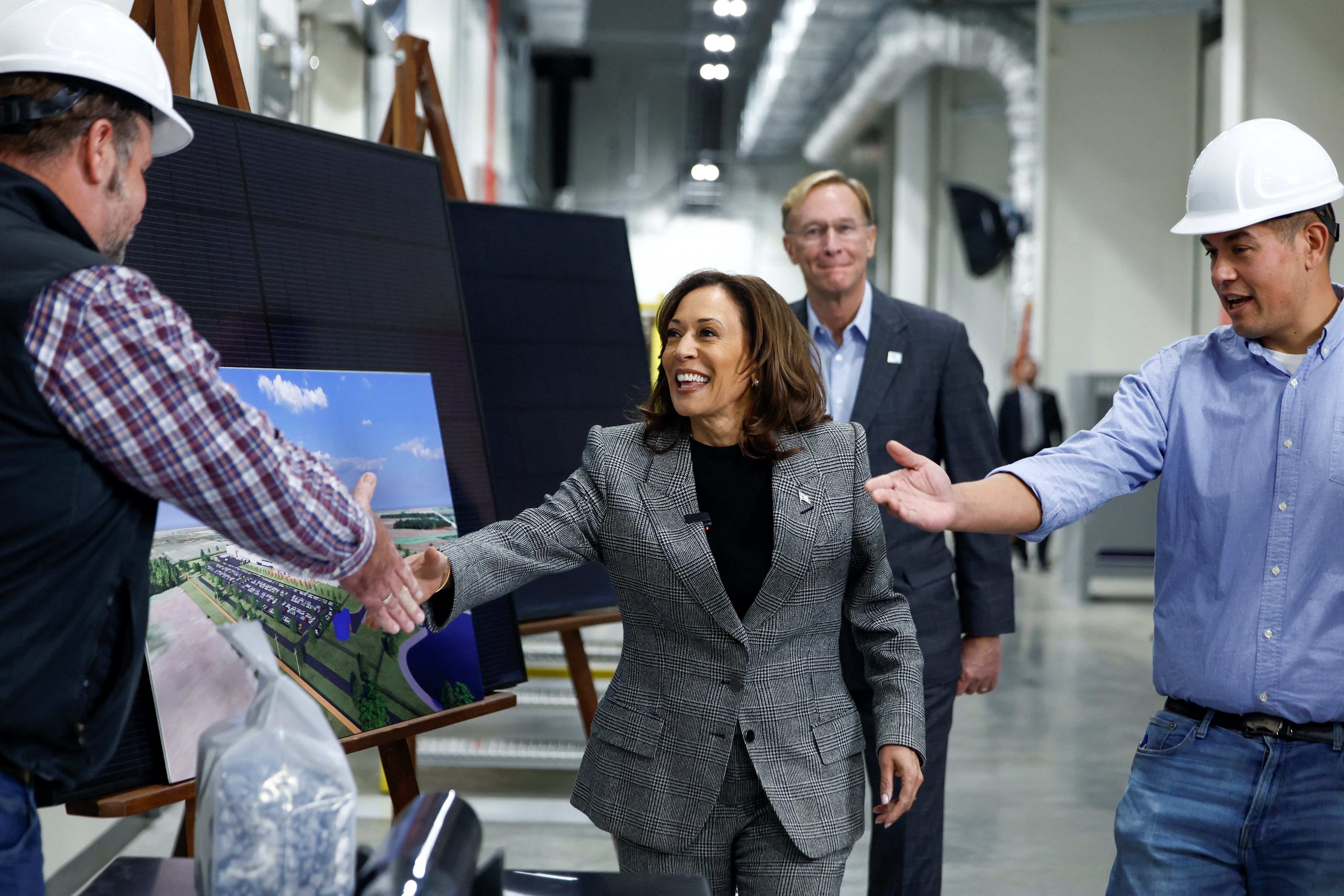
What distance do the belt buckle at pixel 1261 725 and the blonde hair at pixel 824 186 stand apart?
1.42 metres

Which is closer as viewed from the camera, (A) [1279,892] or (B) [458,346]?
(A) [1279,892]

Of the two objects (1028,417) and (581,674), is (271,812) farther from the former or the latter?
(1028,417)

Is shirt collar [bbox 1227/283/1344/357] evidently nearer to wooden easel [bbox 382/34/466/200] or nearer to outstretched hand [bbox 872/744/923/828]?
outstretched hand [bbox 872/744/923/828]

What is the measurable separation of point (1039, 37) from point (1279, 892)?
360 inches

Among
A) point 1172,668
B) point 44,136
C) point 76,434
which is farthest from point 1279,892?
point 44,136

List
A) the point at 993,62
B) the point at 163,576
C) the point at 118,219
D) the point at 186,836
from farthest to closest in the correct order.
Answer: the point at 993,62 < the point at 186,836 < the point at 163,576 < the point at 118,219

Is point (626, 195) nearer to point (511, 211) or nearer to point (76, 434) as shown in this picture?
point (511, 211)

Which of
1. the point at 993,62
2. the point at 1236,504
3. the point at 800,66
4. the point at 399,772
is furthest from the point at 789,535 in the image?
the point at 800,66

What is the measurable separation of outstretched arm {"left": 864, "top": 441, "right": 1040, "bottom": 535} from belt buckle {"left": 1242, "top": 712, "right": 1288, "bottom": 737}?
0.40 meters

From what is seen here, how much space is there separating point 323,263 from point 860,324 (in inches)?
47.1

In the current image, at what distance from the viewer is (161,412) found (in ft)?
4.01

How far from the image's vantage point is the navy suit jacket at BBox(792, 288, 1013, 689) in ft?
8.50

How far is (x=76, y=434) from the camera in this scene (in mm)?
1201

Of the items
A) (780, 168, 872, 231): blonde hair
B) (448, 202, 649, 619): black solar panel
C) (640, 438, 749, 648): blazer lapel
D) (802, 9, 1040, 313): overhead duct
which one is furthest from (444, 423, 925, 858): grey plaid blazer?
(802, 9, 1040, 313): overhead duct
